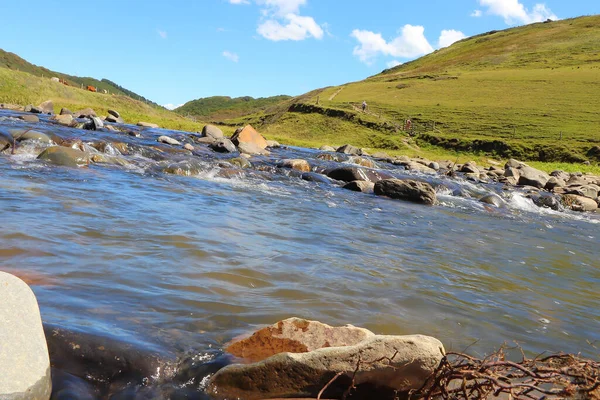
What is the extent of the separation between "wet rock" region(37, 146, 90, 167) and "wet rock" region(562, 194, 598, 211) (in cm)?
1990

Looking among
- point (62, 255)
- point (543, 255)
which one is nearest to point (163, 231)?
point (62, 255)

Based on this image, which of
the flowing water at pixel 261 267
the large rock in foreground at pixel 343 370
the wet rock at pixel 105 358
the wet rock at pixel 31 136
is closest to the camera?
the large rock in foreground at pixel 343 370

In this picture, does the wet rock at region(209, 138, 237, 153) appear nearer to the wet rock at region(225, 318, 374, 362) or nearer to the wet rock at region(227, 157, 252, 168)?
the wet rock at region(227, 157, 252, 168)

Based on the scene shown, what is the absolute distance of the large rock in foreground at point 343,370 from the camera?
3.19m

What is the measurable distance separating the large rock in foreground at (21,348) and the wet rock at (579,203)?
22.8 m

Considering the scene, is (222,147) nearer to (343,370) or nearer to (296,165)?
(296,165)

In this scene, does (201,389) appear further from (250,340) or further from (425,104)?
(425,104)

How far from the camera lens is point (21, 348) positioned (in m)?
2.96

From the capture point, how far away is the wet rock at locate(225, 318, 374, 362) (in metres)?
3.80

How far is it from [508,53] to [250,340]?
383ft

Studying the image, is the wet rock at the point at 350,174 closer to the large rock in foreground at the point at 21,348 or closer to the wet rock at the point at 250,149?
the wet rock at the point at 250,149

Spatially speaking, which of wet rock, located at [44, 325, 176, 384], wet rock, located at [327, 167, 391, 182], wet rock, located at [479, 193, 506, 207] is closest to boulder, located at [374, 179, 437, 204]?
wet rock, located at [327, 167, 391, 182]

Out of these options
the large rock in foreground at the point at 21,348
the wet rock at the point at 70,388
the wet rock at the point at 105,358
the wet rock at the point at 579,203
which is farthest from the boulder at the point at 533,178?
the large rock in foreground at the point at 21,348

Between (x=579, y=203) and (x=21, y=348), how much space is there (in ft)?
76.3
